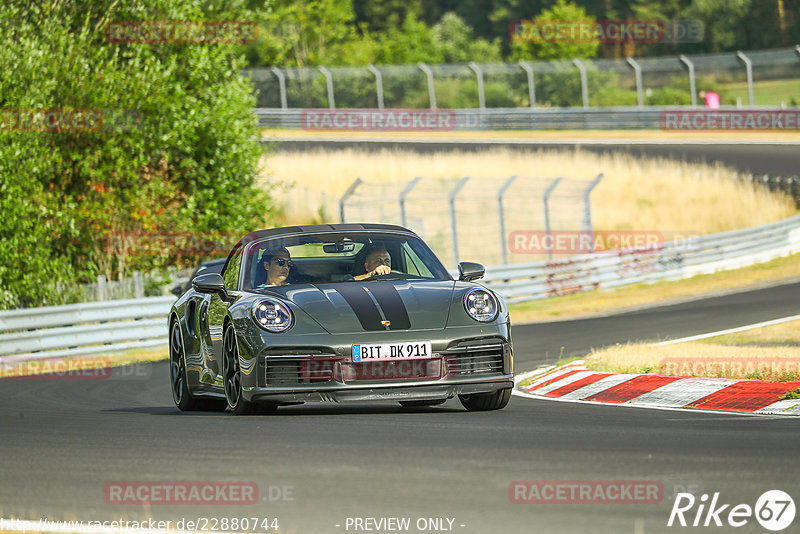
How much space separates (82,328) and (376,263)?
1160 centimetres

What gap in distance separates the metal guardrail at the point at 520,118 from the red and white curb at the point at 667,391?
39.8 m

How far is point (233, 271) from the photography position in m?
9.91

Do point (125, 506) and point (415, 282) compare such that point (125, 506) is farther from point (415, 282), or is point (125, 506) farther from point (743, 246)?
point (743, 246)

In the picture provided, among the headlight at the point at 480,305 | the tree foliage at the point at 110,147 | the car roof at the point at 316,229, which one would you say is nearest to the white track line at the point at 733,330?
the car roof at the point at 316,229

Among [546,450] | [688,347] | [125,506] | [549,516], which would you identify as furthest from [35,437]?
[688,347]

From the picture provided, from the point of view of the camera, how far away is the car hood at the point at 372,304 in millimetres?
8445

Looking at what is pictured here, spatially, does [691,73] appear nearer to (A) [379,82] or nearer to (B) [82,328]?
(A) [379,82]

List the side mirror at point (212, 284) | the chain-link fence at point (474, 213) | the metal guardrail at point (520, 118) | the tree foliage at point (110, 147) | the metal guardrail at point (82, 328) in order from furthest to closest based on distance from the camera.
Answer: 1. the metal guardrail at point (520, 118)
2. the chain-link fence at point (474, 213)
3. the tree foliage at point (110, 147)
4. the metal guardrail at point (82, 328)
5. the side mirror at point (212, 284)

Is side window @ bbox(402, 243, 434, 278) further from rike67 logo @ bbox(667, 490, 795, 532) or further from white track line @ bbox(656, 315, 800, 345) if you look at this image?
white track line @ bbox(656, 315, 800, 345)

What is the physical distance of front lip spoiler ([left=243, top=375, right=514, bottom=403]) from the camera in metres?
8.36

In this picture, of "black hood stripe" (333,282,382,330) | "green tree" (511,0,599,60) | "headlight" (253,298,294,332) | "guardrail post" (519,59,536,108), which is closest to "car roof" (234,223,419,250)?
"black hood stripe" (333,282,382,330)

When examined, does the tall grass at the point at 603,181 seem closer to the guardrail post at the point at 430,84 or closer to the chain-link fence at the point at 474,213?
the chain-link fence at the point at 474,213


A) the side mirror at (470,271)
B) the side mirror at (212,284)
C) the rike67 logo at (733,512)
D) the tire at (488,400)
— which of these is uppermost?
the side mirror at (212,284)

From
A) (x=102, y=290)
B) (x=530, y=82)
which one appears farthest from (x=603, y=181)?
(x=102, y=290)
